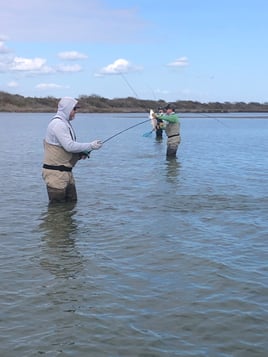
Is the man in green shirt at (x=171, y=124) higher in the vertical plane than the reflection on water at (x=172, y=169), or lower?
higher

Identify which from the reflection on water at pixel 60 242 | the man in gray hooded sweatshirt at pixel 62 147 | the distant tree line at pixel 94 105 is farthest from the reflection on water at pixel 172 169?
the distant tree line at pixel 94 105

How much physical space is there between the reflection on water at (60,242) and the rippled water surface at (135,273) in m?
0.02

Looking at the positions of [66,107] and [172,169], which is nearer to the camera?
[66,107]

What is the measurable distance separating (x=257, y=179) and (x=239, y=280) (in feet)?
37.3

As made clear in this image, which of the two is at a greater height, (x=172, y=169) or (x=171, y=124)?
(x=171, y=124)

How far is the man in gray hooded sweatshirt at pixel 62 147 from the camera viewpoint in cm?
1155

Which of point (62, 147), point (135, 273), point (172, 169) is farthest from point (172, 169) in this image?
point (135, 273)

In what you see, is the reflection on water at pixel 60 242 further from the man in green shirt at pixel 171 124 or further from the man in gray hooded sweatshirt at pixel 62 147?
the man in green shirt at pixel 171 124

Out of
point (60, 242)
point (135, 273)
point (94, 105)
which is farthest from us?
point (94, 105)

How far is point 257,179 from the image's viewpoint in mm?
19125

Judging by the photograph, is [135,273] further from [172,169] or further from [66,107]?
[172,169]

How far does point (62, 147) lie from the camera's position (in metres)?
11.8

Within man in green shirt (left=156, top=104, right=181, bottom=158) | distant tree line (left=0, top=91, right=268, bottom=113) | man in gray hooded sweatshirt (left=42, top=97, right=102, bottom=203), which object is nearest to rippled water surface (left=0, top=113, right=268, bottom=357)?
man in gray hooded sweatshirt (left=42, top=97, right=102, bottom=203)

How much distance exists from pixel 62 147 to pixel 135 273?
4217mm
